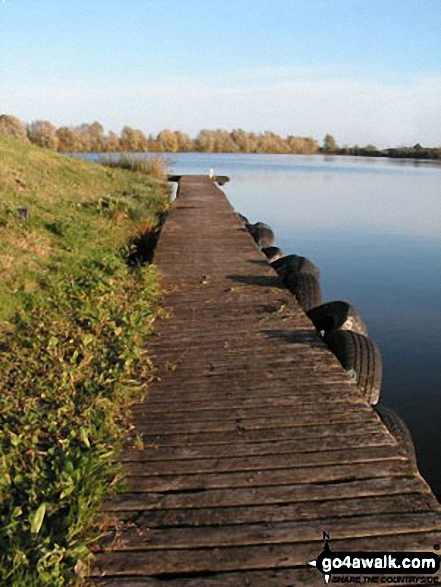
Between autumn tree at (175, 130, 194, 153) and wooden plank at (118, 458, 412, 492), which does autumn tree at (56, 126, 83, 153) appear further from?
wooden plank at (118, 458, 412, 492)

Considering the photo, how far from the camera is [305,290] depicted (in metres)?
8.00

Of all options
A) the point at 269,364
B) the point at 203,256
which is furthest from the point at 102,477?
the point at 203,256

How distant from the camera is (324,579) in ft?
8.00

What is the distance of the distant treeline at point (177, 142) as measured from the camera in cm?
5104

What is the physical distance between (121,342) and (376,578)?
3454 millimetres

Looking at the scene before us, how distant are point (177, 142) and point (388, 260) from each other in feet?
240

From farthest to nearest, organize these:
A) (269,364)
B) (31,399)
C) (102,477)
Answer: (269,364) → (31,399) → (102,477)

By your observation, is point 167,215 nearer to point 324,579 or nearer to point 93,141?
point 324,579

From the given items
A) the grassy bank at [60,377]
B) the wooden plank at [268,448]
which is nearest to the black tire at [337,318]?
the grassy bank at [60,377]

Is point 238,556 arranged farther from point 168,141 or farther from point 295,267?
point 168,141

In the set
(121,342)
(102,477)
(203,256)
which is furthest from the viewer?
(203,256)

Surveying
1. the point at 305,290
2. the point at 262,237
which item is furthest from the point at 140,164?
the point at 305,290

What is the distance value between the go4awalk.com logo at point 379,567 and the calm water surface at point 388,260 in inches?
115

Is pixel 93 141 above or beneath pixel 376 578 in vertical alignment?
above
